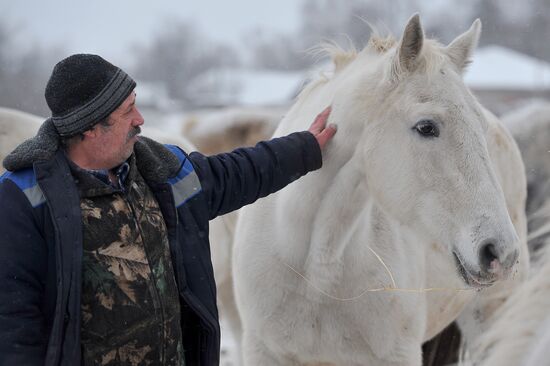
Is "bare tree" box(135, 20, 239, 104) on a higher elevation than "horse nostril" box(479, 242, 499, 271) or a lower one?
higher

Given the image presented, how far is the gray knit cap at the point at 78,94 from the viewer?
2254 millimetres

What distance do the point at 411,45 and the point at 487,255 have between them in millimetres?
866

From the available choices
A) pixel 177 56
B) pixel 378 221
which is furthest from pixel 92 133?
pixel 177 56

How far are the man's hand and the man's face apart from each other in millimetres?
879

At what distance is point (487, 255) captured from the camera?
2.54 metres

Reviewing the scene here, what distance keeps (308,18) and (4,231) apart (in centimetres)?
8014

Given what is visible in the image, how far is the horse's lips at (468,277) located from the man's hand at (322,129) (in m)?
0.73

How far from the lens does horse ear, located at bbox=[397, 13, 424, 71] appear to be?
272cm

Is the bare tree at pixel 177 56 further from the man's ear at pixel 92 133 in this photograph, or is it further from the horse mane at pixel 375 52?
the man's ear at pixel 92 133

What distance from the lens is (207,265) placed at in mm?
2559

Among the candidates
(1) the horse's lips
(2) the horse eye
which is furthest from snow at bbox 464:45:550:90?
(1) the horse's lips

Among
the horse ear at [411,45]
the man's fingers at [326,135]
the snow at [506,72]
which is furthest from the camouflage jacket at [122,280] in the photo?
the snow at [506,72]

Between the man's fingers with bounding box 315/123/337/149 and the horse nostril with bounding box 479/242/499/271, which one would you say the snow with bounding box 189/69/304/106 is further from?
the horse nostril with bounding box 479/242/499/271

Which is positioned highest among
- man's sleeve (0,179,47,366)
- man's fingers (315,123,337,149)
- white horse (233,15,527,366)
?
man's fingers (315,123,337,149)
